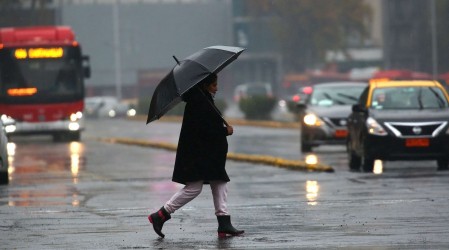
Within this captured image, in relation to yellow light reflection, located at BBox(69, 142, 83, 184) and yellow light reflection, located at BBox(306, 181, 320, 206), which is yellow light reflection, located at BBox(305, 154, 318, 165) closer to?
yellow light reflection, located at BBox(69, 142, 83, 184)

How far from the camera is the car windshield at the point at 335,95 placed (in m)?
31.2

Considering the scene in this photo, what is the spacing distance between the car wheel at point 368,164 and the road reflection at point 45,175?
4854mm

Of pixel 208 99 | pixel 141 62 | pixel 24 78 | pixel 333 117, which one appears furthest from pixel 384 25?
pixel 208 99

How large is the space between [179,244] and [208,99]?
1614 mm

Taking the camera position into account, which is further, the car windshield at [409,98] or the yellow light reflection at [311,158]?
the yellow light reflection at [311,158]

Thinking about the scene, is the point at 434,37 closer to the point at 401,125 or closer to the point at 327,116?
the point at 327,116

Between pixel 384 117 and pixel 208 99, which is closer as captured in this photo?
pixel 208 99

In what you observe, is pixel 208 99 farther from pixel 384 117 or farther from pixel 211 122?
pixel 384 117

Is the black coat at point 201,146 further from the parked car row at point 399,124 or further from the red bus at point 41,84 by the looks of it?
the red bus at point 41,84

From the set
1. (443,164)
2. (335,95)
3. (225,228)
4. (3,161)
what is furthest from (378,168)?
(225,228)

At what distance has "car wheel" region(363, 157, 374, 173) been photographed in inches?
887

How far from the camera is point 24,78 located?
136 feet

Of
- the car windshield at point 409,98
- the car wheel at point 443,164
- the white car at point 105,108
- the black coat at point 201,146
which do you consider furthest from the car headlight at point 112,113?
the black coat at point 201,146

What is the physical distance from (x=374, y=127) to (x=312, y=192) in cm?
440
